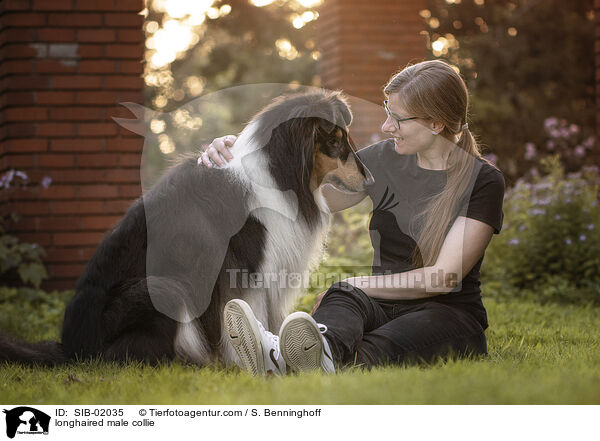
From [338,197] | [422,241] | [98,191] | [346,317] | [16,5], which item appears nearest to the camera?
[346,317]

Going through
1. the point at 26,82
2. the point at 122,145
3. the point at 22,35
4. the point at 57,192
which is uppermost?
the point at 22,35

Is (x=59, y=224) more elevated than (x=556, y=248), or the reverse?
(x=59, y=224)

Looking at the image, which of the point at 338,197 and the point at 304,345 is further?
the point at 338,197

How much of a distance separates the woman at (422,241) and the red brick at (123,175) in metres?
2.63

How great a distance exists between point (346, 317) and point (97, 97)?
3.70 meters

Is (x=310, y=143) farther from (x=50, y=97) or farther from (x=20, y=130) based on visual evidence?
(x=20, y=130)

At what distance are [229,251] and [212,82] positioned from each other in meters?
18.1

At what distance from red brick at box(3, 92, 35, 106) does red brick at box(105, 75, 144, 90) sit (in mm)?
654

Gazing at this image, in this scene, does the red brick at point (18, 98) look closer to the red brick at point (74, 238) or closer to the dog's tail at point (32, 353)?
the red brick at point (74, 238)

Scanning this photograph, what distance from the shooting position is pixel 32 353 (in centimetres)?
308

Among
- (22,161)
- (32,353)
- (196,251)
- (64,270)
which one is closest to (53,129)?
(22,161)

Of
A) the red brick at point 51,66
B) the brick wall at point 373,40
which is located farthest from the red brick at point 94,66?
the brick wall at point 373,40
